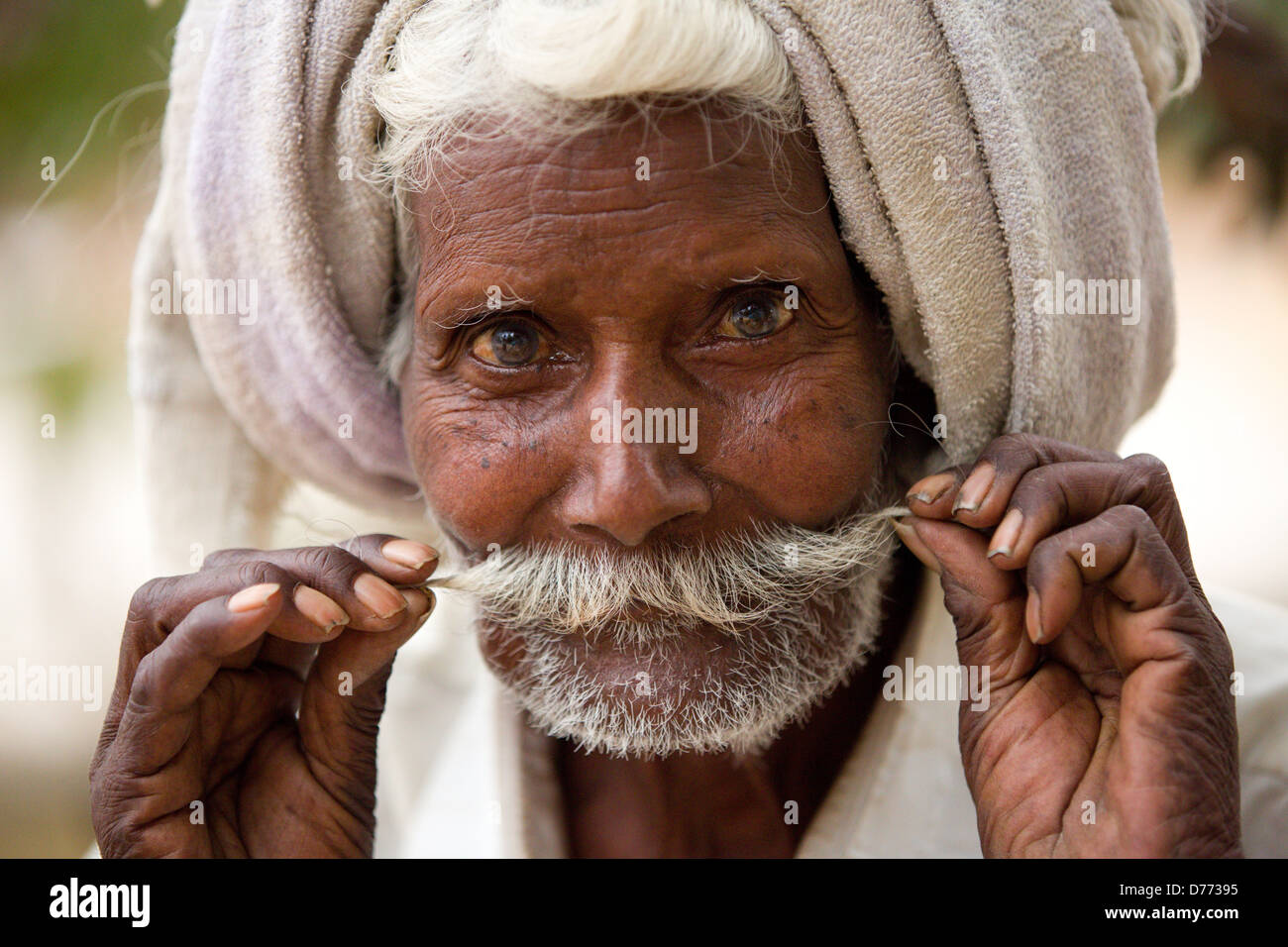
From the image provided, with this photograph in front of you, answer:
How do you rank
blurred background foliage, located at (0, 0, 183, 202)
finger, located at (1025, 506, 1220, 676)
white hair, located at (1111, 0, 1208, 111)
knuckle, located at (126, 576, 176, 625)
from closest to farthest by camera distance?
1. finger, located at (1025, 506, 1220, 676)
2. knuckle, located at (126, 576, 176, 625)
3. white hair, located at (1111, 0, 1208, 111)
4. blurred background foliage, located at (0, 0, 183, 202)

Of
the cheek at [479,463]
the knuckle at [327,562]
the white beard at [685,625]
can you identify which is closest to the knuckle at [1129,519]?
the white beard at [685,625]

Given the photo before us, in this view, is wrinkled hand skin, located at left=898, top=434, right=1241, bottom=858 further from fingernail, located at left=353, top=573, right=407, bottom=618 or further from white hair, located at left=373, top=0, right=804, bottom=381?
fingernail, located at left=353, top=573, right=407, bottom=618

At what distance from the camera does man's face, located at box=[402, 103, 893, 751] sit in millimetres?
1572

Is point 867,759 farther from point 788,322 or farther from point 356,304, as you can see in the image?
point 356,304

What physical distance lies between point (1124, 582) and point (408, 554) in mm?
994

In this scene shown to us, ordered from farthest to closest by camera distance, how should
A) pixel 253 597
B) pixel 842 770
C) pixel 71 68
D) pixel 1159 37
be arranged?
pixel 71 68, pixel 842 770, pixel 1159 37, pixel 253 597

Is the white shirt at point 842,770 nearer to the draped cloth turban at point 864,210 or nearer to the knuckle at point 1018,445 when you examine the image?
the draped cloth turban at point 864,210

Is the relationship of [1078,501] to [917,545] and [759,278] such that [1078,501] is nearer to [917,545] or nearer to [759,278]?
[917,545]

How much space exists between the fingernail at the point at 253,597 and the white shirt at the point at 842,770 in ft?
1.79

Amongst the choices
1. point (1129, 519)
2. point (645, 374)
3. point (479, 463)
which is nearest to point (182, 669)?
point (479, 463)

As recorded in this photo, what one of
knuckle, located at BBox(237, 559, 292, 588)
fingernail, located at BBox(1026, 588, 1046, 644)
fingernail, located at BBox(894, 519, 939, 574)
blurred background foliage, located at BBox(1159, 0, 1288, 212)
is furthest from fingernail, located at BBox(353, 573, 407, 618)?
blurred background foliage, located at BBox(1159, 0, 1288, 212)

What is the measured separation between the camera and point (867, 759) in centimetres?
210

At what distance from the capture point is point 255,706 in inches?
67.6
